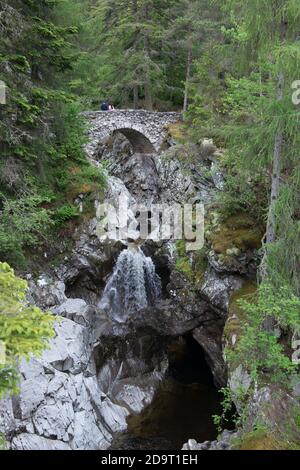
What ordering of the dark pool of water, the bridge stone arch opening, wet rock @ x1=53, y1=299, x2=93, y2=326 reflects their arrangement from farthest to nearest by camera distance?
the bridge stone arch opening → wet rock @ x1=53, y1=299, x2=93, y2=326 → the dark pool of water

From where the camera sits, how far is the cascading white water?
1581cm

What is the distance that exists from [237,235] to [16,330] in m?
9.87

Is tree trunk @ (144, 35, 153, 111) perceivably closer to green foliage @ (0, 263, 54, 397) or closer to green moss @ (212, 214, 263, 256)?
green moss @ (212, 214, 263, 256)

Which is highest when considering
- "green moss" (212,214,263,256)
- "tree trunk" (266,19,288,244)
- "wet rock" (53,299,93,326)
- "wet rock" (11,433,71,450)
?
"tree trunk" (266,19,288,244)

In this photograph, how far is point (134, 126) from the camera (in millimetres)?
20906

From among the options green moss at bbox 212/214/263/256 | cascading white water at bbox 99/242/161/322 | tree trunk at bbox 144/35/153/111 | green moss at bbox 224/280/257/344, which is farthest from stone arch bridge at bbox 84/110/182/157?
green moss at bbox 224/280/257/344

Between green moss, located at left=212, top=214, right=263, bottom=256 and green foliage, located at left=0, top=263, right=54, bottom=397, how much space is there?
29.2 ft

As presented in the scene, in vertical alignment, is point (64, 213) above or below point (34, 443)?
above

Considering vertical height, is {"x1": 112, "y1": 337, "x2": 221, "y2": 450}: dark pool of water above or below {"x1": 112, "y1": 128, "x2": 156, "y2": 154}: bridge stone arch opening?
below

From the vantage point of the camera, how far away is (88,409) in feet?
37.2

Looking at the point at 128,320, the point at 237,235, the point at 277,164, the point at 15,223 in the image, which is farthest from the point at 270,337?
the point at 128,320

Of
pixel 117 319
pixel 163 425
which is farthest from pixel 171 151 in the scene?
pixel 163 425

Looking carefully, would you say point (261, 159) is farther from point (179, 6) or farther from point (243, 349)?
point (179, 6)

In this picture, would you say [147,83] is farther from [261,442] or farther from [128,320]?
[261,442]
